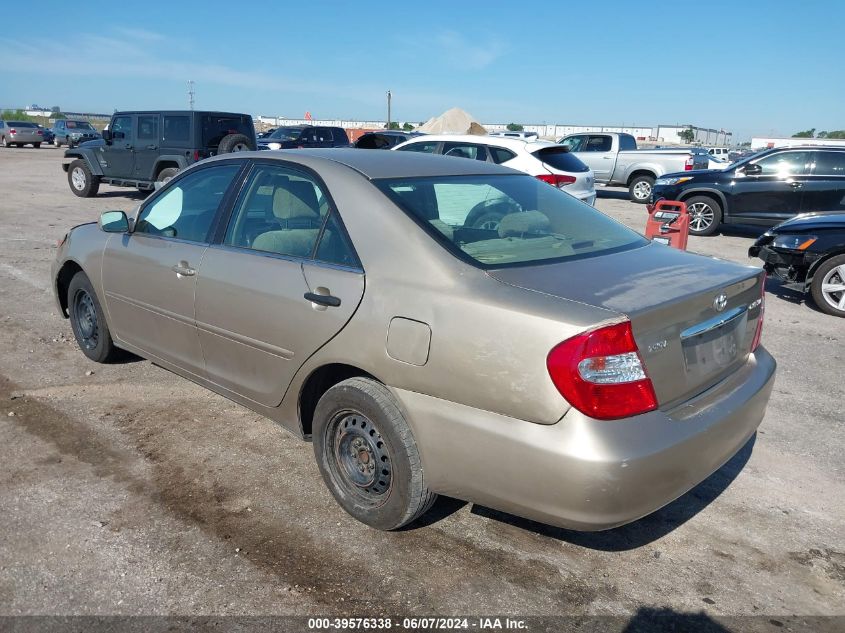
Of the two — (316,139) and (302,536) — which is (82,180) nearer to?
(316,139)

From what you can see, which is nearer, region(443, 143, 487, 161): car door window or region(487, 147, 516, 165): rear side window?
region(487, 147, 516, 165): rear side window

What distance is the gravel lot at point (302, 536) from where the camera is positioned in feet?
8.57

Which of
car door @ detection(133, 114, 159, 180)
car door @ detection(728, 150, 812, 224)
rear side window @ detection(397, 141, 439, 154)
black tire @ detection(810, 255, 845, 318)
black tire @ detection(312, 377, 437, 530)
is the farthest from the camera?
car door @ detection(133, 114, 159, 180)

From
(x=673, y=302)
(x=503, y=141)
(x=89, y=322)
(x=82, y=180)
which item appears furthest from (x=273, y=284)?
(x=82, y=180)

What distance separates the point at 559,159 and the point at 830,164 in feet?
16.6

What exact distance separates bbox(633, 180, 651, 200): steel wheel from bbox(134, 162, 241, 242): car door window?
16164 mm

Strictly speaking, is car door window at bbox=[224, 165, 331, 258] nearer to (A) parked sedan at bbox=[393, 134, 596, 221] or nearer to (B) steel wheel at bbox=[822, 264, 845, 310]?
(B) steel wheel at bbox=[822, 264, 845, 310]

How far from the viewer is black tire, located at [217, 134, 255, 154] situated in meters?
13.2

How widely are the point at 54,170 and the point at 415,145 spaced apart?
1746 cm

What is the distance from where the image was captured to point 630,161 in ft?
60.8

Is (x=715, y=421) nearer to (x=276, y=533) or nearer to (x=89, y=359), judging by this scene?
(x=276, y=533)

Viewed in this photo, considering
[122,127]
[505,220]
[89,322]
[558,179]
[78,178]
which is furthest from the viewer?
[78,178]

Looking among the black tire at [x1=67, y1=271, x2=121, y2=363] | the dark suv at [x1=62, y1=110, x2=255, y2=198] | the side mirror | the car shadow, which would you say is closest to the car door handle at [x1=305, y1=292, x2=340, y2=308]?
the car shadow

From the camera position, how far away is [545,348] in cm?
236
